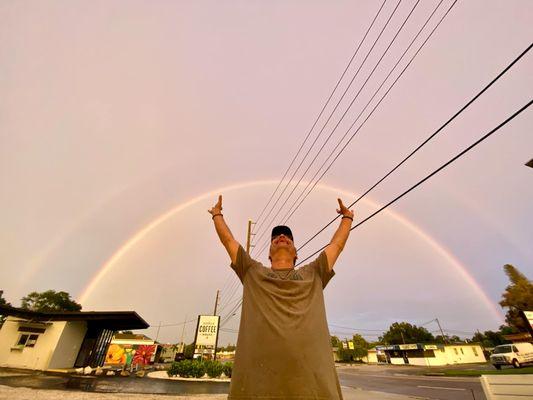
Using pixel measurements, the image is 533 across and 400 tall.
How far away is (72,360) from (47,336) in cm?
327

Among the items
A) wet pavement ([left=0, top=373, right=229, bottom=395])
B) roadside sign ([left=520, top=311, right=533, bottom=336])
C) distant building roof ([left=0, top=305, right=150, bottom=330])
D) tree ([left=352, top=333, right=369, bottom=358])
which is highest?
tree ([left=352, top=333, right=369, bottom=358])

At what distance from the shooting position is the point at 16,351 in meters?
19.4

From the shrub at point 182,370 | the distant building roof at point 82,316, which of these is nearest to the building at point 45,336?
the distant building roof at point 82,316

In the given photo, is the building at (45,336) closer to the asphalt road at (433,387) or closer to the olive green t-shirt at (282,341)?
the asphalt road at (433,387)

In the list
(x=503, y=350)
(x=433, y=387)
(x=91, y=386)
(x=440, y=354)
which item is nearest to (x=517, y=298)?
(x=440, y=354)

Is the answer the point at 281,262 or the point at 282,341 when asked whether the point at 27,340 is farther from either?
the point at 282,341

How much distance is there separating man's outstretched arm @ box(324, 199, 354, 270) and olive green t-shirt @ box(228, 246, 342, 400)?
0.24 metres

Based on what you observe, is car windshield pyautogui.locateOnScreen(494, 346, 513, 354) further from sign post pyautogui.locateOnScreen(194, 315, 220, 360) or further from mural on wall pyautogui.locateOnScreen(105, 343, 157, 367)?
mural on wall pyautogui.locateOnScreen(105, 343, 157, 367)

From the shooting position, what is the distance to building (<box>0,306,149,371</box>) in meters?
19.1

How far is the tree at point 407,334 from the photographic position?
78.7 metres

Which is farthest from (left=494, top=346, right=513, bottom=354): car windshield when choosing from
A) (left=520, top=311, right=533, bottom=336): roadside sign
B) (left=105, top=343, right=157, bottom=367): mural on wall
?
(left=105, top=343, right=157, bottom=367): mural on wall

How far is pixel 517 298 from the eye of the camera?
49875 mm

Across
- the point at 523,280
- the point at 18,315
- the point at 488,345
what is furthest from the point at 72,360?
the point at 488,345

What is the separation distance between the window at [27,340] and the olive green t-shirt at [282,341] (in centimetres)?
2573
